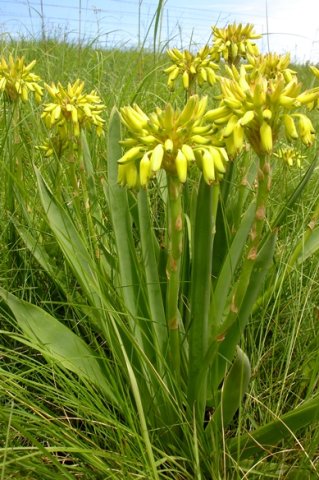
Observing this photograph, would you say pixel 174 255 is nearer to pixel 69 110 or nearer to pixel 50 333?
pixel 50 333

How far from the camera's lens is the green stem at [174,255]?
3.72 feet

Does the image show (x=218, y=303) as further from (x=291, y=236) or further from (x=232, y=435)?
(x=291, y=236)

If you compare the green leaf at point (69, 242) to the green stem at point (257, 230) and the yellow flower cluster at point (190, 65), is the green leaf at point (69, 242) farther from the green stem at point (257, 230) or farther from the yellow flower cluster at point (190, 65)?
the yellow flower cluster at point (190, 65)

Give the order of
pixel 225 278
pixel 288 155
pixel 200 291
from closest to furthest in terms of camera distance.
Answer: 1. pixel 200 291
2. pixel 225 278
3. pixel 288 155

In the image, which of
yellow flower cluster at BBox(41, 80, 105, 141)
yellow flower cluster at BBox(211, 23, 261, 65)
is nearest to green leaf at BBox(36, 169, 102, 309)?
yellow flower cluster at BBox(41, 80, 105, 141)

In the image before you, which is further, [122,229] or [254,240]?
[122,229]

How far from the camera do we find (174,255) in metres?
1.20

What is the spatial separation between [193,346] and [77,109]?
884 millimetres

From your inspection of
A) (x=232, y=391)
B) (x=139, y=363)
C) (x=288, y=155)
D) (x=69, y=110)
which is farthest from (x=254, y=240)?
(x=288, y=155)

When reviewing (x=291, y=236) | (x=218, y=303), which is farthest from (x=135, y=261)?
(x=291, y=236)

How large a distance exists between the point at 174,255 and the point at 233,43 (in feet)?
3.57

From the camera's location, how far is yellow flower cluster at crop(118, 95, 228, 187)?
41.4 inches

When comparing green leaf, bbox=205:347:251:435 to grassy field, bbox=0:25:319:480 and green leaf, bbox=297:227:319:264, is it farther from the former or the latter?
green leaf, bbox=297:227:319:264

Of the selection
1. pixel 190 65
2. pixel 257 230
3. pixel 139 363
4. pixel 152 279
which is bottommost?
pixel 139 363
